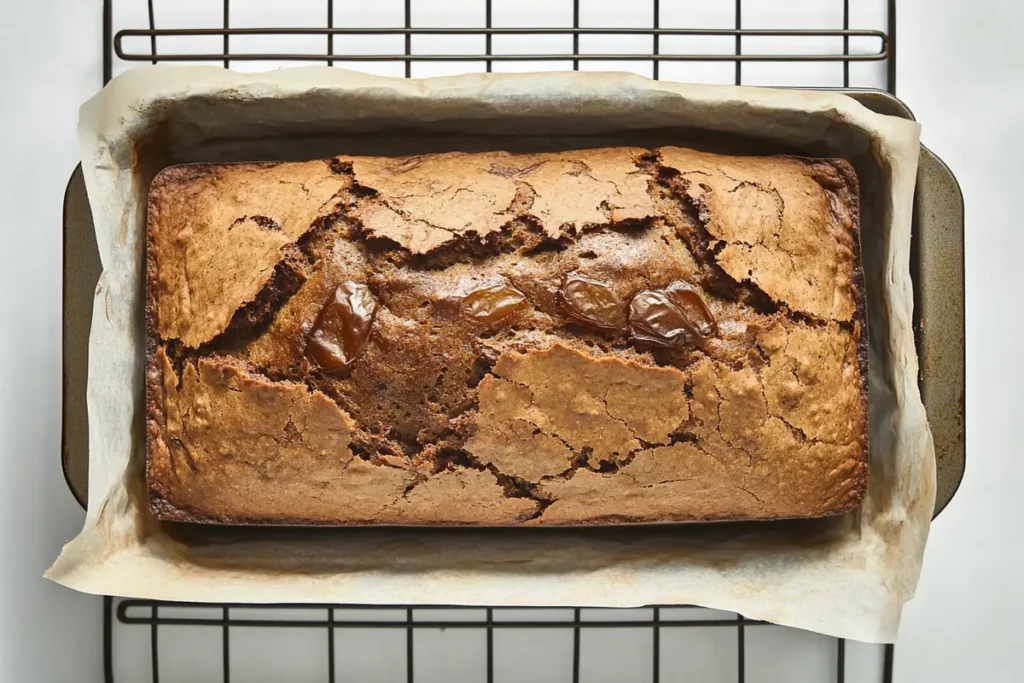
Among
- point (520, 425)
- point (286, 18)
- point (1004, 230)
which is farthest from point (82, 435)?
point (1004, 230)

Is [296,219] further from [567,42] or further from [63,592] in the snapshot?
[63,592]

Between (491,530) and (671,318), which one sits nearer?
(671,318)

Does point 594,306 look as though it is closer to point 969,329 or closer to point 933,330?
point 933,330

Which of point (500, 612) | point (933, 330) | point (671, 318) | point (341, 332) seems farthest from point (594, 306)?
point (500, 612)

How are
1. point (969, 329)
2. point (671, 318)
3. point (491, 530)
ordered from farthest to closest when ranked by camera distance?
point (969, 329), point (491, 530), point (671, 318)

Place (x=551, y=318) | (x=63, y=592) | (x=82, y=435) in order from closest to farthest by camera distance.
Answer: (x=551, y=318)
(x=82, y=435)
(x=63, y=592)

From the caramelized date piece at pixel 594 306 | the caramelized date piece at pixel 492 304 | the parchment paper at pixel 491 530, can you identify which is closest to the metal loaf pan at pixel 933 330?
the parchment paper at pixel 491 530
